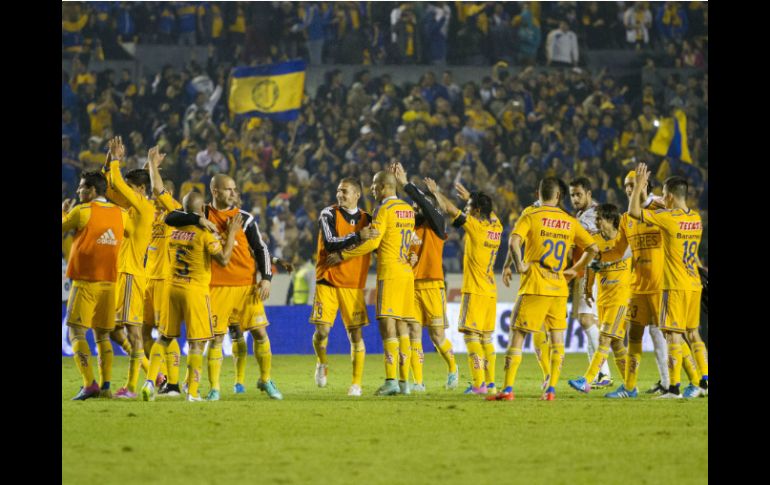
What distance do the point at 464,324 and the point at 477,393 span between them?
785mm

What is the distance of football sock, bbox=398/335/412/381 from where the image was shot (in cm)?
1161

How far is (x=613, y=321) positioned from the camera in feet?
A: 38.4

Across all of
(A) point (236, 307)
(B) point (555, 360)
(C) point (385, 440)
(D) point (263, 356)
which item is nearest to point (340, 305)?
(D) point (263, 356)

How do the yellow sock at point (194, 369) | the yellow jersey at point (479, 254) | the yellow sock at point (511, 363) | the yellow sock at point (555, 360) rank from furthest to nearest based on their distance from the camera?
the yellow jersey at point (479, 254), the yellow sock at point (555, 360), the yellow sock at point (511, 363), the yellow sock at point (194, 369)

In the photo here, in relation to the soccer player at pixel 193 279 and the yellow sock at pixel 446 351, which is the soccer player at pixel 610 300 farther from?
the soccer player at pixel 193 279

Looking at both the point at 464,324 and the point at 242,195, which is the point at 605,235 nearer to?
the point at 464,324

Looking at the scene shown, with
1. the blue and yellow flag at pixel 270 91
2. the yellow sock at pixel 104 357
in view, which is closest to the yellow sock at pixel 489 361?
the yellow sock at pixel 104 357

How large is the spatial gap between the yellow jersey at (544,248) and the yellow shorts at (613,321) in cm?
106

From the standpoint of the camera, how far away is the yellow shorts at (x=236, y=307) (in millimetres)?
11133

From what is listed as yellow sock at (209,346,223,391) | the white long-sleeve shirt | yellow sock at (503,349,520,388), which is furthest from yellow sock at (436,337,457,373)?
the white long-sleeve shirt

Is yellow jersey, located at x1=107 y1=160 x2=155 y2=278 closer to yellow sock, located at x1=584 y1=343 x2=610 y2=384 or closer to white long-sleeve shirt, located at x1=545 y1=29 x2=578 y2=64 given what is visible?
yellow sock, located at x1=584 y1=343 x2=610 y2=384

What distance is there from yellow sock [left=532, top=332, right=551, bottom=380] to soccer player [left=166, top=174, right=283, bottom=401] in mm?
3129

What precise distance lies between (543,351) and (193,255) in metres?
4.44

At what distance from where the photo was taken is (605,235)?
12.2 metres
